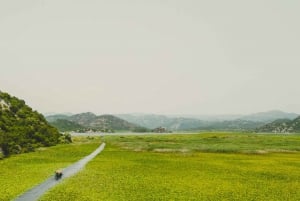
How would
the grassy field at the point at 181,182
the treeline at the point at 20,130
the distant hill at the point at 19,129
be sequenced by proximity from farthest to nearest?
the distant hill at the point at 19,129, the treeline at the point at 20,130, the grassy field at the point at 181,182

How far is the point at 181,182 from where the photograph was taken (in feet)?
161

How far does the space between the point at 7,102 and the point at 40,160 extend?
51957mm

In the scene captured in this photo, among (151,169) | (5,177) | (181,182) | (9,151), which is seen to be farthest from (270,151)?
(5,177)

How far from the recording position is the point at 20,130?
105 m

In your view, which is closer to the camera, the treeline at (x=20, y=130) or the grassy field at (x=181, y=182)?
the grassy field at (x=181, y=182)

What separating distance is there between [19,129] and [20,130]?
483 millimetres

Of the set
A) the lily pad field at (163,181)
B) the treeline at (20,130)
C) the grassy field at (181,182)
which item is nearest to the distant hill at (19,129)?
the treeline at (20,130)

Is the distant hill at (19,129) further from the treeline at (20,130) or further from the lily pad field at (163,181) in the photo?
the lily pad field at (163,181)

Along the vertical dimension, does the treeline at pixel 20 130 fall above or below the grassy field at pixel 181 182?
above

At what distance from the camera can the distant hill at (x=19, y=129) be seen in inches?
3527

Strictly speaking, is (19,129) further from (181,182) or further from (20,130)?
(181,182)

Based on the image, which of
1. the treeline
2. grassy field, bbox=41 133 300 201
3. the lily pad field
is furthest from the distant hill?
grassy field, bbox=41 133 300 201

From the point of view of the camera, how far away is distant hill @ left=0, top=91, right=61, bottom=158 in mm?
89588

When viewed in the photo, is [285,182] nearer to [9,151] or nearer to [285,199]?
[285,199]
